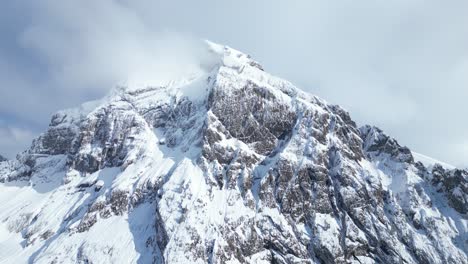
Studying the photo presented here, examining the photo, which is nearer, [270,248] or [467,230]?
[270,248]

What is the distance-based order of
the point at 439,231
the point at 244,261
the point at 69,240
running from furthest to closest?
the point at 439,231, the point at 69,240, the point at 244,261

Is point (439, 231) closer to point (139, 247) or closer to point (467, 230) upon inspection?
point (467, 230)

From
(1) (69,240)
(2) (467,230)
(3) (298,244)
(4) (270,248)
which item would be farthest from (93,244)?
(2) (467,230)

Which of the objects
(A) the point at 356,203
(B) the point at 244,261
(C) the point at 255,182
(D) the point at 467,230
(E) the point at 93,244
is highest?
(D) the point at 467,230

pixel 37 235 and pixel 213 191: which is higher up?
pixel 213 191

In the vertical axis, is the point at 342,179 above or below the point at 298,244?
above

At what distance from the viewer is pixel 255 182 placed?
637 feet

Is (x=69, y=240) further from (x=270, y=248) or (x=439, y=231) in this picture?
A: (x=439, y=231)

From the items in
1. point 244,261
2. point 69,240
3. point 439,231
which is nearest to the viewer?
point 244,261

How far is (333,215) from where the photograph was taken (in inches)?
7343

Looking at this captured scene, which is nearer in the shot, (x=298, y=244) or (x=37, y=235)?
(x=298, y=244)

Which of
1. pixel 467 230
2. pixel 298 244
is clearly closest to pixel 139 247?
pixel 298 244

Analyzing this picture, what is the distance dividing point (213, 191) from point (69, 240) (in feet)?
206

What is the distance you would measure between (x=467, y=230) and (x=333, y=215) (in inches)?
2465
